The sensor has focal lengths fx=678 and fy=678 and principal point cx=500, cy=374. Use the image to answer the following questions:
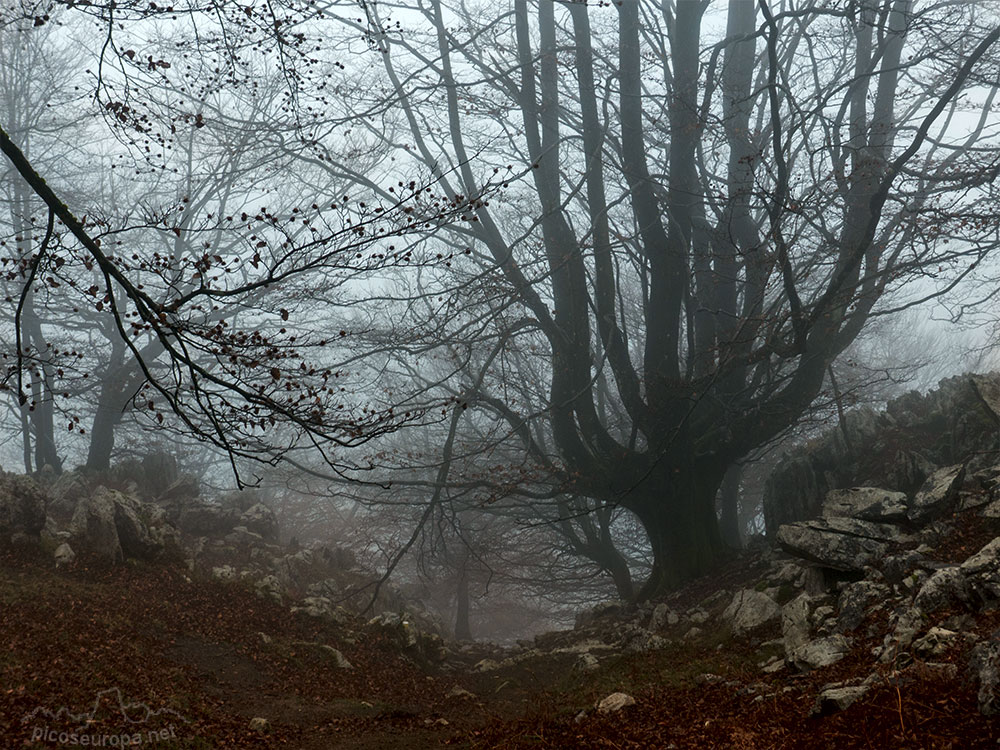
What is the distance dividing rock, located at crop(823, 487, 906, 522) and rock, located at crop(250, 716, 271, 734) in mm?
6155

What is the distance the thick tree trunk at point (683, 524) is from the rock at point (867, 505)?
300cm

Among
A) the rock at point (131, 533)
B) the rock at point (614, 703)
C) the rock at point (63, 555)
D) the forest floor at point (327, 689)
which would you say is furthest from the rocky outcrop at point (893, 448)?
the rock at point (63, 555)

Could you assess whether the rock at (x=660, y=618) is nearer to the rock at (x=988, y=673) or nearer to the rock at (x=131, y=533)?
the rock at (x=988, y=673)

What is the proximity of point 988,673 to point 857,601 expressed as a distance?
2.94 metres

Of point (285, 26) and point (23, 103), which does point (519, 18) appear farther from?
point (23, 103)

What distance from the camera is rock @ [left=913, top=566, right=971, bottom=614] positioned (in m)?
4.77

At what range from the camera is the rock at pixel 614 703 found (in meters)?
5.14

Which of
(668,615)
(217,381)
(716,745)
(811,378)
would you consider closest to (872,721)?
(716,745)

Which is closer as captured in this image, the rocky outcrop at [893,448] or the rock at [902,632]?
the rock at [902,632]

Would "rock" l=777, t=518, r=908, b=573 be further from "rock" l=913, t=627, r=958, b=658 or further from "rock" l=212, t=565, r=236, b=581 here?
"rock" l=212, t=565, r=236, b=581

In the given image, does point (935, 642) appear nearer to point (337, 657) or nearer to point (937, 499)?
point (937, 499)

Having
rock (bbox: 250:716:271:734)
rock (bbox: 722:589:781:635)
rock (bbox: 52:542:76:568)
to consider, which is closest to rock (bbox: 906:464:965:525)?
rock (bbox: 722:589:781:635)

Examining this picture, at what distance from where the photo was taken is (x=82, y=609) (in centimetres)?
733

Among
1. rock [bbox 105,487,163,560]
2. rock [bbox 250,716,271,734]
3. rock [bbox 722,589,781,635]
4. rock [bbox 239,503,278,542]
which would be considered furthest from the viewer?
rock [bbox 239,503,278,542]
